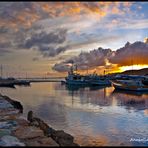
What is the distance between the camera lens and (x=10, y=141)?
8172 millimetres

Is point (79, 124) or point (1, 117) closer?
point (1, 117)

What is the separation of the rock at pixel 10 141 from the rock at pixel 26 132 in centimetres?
50

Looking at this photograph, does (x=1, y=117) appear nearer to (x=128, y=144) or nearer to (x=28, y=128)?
(x=28, y=128)

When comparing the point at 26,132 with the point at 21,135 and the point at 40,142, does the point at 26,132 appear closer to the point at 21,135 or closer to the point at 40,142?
the point at 21,135

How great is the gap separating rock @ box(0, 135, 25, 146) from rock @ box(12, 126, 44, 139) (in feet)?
1.64

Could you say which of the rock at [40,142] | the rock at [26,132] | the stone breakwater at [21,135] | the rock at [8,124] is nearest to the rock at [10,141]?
the stone breakwater at [21,135]

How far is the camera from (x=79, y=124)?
61.9 ft

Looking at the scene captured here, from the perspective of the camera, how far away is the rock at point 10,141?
7.93 meters

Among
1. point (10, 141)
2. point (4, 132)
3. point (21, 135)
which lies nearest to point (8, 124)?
point (4, 132)

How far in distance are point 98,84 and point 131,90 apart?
104 ft

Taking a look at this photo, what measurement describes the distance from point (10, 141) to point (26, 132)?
5.20ft

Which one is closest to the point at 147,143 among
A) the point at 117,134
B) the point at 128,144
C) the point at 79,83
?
the point at 128,144

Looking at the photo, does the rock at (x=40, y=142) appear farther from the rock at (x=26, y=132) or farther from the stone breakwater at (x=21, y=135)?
the rock at (x=26, y=132)

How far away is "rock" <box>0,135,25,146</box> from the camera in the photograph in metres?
7.93
